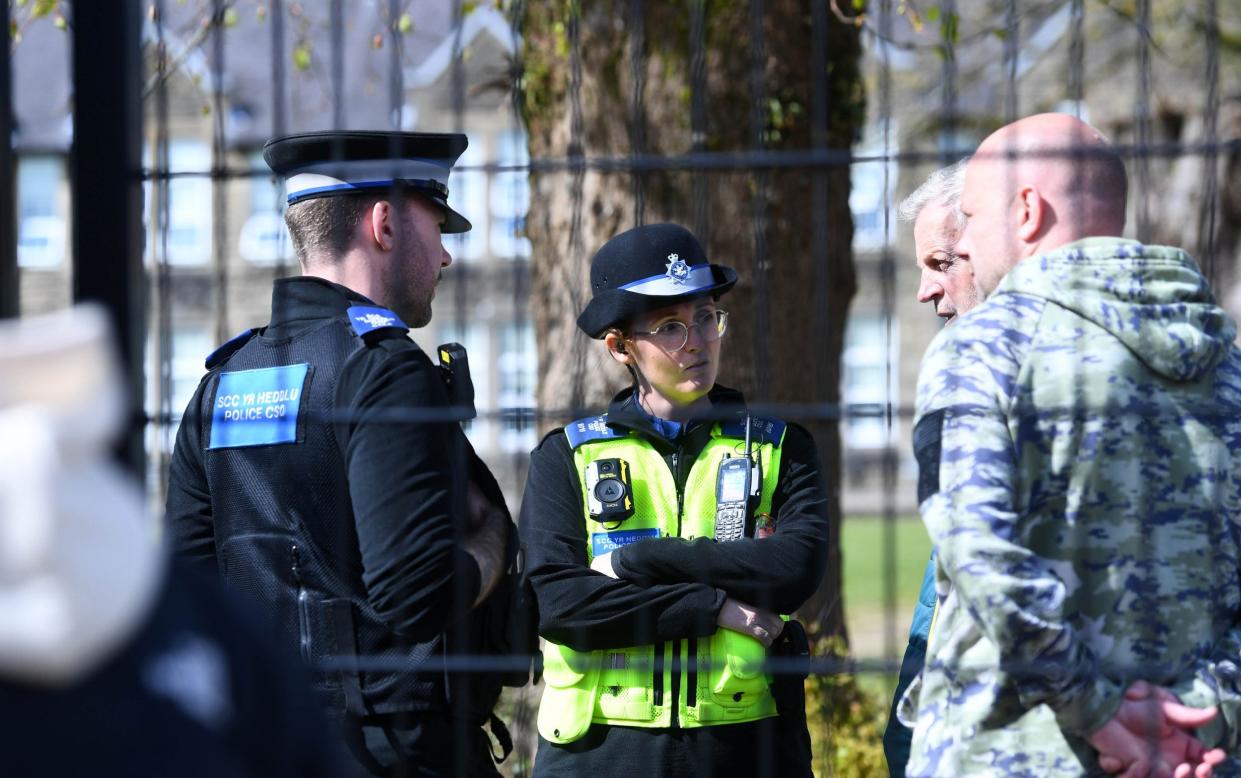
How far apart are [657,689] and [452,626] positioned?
1.55 feet

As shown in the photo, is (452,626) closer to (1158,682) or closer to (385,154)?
(385,154)

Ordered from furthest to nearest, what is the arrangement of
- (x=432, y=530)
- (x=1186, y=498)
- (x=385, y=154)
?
(x=385, y=154)
(x=432, y=530)
(x=1186, y=498)

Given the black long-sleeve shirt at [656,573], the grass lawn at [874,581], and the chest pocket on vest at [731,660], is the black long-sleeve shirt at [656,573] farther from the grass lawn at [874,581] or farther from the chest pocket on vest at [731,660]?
the grass lawn at [874,581]

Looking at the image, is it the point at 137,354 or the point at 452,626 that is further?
the point at 452,626

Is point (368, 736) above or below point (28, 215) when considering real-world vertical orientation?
below

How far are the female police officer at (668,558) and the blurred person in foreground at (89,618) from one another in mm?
1686

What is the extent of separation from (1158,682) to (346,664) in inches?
51.6

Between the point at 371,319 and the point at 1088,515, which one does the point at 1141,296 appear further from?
the point at 371,319

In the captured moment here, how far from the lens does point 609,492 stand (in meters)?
2.92

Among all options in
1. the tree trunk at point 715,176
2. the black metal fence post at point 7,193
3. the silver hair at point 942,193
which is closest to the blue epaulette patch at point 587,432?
the silver hair at point 942,193

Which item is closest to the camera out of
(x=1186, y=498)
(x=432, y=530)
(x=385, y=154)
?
(x=1186, y=498)

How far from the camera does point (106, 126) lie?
7.55 feet

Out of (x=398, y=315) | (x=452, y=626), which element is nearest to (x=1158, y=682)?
(x=452, y=626)

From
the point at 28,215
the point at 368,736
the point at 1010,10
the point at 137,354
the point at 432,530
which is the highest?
the point at 1010,10
